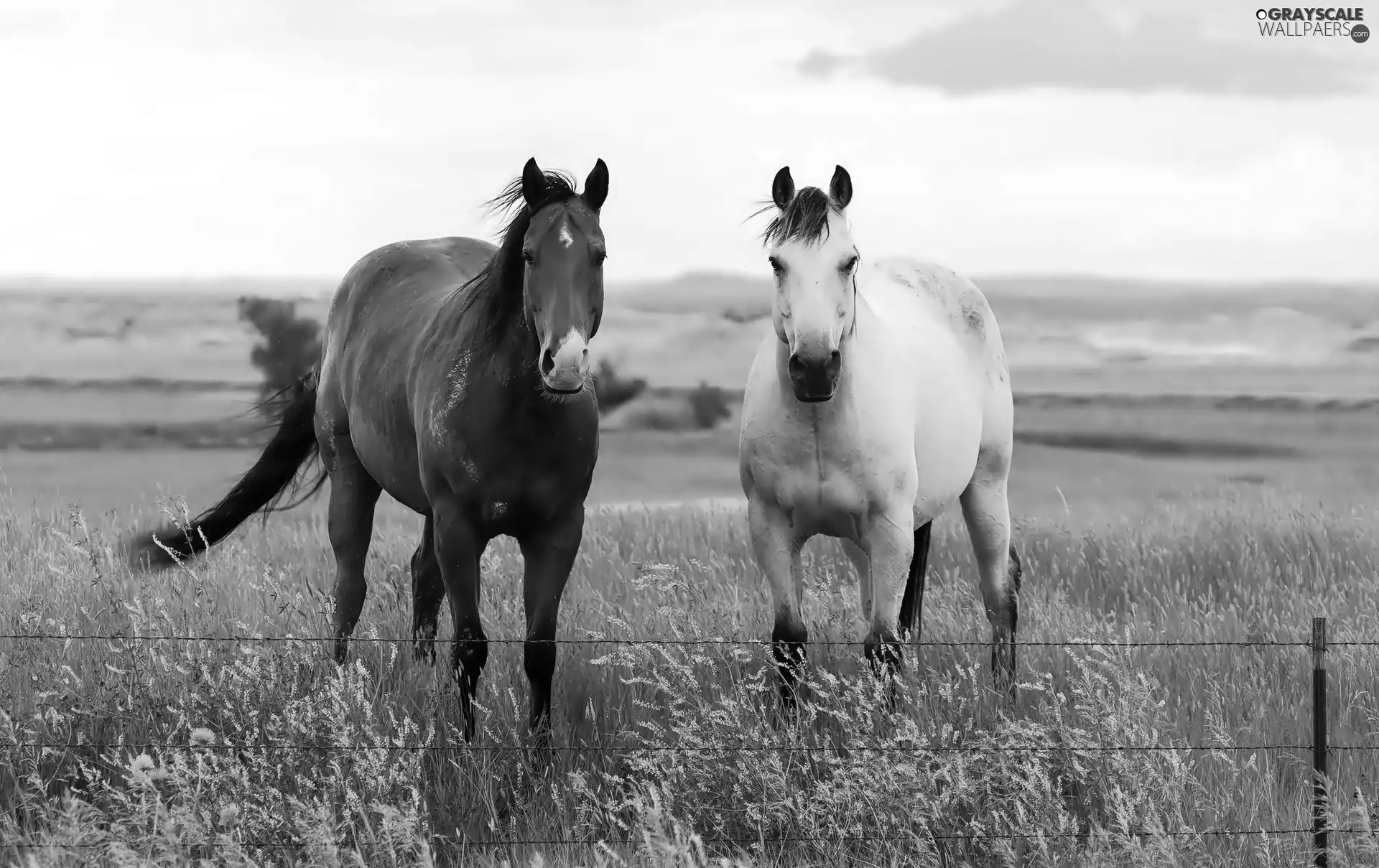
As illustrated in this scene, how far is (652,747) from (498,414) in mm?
1537

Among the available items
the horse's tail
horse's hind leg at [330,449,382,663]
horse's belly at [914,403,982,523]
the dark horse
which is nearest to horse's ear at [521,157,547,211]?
the dark horse

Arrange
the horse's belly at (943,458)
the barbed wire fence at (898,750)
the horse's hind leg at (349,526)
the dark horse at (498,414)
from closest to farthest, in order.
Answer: the barbed wire fence at (898,750)
the dark horse at (498,414)
the horse's belly at (943,458)
the horse's hind leg at (349,526)

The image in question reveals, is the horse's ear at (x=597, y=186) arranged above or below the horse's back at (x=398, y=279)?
above

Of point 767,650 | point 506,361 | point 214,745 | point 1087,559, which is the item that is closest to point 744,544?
point 1087,559

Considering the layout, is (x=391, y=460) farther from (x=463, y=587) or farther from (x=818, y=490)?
(x=818, y=490)

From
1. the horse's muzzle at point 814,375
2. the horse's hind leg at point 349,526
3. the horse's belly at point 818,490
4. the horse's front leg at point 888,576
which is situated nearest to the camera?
the horse's muzzle at point 814,375

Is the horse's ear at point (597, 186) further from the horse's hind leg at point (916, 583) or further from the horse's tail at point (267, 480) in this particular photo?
the horse's tail at point (267, 480)

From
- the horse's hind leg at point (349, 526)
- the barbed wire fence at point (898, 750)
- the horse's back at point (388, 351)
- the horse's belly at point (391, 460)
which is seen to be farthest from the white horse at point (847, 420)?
the horse's hind leg at point (349, 526)

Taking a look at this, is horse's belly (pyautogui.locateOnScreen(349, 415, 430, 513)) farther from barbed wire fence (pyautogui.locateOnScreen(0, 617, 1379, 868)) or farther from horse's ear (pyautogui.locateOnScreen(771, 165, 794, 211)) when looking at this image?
horse's ear (pyautogui.locateOnScreen(771, 165, 794, 211))

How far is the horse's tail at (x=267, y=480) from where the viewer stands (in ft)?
26.4

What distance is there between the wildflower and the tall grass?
2cm

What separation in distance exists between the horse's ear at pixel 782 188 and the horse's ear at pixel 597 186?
2.51 feet

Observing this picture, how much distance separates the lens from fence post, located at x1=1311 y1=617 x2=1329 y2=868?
4.73 m

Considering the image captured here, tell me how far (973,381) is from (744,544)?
3836mm
